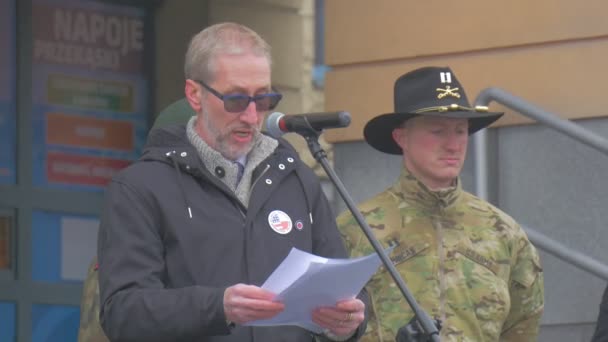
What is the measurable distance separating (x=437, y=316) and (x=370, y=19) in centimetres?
285

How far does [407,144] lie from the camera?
239 inches

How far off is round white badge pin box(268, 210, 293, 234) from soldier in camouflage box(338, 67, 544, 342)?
44.7 inches

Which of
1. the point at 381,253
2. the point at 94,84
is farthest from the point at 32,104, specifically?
the point at 381,253

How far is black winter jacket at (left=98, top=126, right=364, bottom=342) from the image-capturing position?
4.36 m

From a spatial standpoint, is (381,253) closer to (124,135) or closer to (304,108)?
(124,135)

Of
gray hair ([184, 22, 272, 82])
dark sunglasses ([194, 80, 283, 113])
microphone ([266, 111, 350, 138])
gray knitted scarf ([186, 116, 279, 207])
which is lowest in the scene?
gray knitted scarf ([186, 116, 279, 207])

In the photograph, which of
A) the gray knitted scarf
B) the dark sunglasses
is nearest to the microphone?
the dark sunglasses

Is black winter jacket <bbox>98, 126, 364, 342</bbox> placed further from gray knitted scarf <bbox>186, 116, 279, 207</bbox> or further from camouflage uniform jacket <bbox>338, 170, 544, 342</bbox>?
camouflage uniform jacket <bbox>338, 170, 544, 342</bbox>

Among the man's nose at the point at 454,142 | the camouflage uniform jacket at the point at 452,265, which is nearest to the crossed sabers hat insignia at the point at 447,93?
the man's nose at the point at 454,142

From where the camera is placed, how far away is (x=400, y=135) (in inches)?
242

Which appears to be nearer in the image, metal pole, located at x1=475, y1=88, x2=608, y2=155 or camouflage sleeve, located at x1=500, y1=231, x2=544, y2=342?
camouflage sleeve, located at x1=500, y1=231, x2=544, y2=342

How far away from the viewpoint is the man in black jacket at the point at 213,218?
4.36m

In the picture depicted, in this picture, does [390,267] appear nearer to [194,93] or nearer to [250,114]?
[250,114]

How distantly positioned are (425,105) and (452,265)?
0.63 meters
